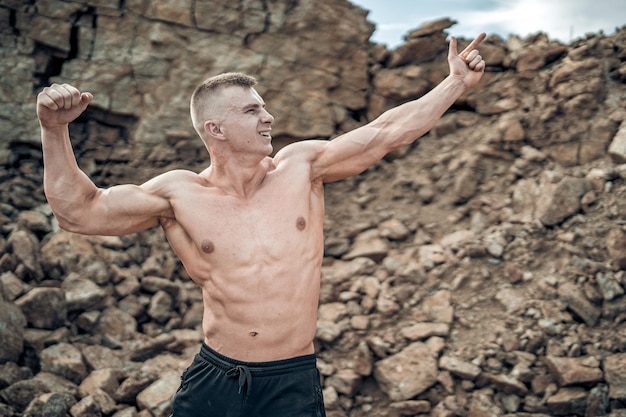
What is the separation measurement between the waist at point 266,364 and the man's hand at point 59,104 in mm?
1201

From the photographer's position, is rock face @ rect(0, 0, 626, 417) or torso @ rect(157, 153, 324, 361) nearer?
torso @ rect(157, 153, 324, 361)

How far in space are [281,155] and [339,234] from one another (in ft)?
9.31

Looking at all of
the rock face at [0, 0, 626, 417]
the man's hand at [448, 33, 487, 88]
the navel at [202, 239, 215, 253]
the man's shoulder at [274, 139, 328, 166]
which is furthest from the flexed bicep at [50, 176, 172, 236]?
the rock face at [0, 0, 626, 417]

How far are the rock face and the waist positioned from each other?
1.68 metres

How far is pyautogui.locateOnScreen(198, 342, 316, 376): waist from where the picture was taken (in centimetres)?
287

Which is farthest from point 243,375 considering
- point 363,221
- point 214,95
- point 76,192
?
point 363,221

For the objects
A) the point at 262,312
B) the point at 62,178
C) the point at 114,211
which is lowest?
the point at 262,312

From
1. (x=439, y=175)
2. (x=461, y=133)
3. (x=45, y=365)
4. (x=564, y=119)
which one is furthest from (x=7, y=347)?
(x=564, y=119)

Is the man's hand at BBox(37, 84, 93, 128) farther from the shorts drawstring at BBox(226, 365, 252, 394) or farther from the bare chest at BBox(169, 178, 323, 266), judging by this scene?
the shorts drawstring at BBox(226, 365, 252, 394)

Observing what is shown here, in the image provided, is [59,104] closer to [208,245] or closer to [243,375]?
[208,245]

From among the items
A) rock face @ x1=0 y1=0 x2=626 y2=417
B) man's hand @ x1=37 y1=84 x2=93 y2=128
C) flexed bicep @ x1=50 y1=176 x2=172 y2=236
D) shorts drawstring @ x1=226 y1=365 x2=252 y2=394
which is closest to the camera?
man's hand @ x1=37 y1=84 x2=93 y2=128

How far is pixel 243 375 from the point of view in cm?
284

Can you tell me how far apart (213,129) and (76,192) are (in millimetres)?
674

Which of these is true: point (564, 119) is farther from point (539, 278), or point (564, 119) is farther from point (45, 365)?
point (45, 365)
